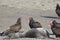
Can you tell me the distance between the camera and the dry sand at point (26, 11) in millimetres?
11970

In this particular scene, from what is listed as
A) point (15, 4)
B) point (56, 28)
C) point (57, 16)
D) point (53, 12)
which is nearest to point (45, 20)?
point (57, 16)

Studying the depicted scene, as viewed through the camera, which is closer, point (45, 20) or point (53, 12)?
point (45, 20)

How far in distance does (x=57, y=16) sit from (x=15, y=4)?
133 inches

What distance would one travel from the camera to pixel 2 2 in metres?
16.7

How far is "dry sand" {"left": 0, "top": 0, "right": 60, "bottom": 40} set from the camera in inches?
471

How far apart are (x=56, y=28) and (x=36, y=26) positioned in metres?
0.62

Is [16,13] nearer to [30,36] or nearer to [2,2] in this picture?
[2,2]

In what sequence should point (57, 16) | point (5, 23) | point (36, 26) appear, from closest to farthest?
point (36, 26) → point (5, 23) → point (57, 16)

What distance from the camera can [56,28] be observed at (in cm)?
914

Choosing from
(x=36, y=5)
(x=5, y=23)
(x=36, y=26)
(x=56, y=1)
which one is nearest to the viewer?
(x=36, y=26)

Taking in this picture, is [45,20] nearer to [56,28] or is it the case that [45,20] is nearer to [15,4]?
[56,28]

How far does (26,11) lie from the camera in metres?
14.4

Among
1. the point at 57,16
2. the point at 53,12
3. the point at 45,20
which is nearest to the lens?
the point at 45,20

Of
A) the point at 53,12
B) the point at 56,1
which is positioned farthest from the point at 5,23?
the point at 56,1
